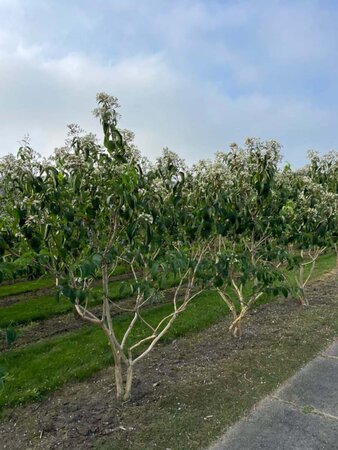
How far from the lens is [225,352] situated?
4777 mm

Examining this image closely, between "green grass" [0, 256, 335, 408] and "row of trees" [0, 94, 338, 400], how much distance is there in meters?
0.66

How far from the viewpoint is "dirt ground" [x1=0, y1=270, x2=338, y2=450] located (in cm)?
300

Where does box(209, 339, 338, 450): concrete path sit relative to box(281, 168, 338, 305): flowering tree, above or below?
below

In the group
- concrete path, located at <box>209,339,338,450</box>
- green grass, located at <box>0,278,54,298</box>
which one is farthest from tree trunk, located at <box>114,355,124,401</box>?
green grass, located at <box>0,278,54,298</box>

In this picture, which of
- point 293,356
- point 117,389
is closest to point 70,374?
point 117,389

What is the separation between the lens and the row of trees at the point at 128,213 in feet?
8.86

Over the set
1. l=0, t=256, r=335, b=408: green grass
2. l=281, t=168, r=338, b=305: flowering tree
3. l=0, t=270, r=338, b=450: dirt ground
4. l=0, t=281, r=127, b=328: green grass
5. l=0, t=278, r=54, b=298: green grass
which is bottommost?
l=0, t=270, r=338, b=450: dirt ground

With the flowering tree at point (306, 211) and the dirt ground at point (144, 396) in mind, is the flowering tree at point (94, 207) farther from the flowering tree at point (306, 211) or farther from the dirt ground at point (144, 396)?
the flowering tree at point (306, 211)

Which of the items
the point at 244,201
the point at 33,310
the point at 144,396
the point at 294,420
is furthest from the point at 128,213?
the point at 33,310

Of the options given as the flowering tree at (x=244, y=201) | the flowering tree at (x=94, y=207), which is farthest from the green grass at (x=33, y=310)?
the flowering tree at (x=94, y=207)

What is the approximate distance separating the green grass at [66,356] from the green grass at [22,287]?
12.2 ft

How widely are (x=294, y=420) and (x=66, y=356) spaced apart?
313cm

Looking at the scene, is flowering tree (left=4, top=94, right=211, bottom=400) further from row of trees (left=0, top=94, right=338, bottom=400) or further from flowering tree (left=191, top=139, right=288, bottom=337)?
flowering tree (left=191, top=139, right=288, bottom=337)

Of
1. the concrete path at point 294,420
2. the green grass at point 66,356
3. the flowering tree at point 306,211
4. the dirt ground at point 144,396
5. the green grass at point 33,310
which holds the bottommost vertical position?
the concrete path at point 294,420
